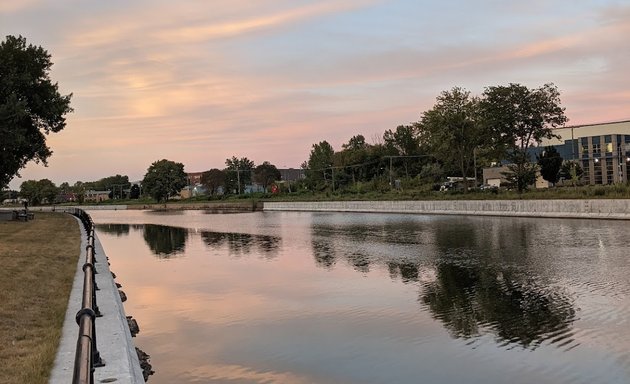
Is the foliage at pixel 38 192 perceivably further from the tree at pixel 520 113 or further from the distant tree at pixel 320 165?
the tree at pixel 520 113

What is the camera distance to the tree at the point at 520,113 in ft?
159

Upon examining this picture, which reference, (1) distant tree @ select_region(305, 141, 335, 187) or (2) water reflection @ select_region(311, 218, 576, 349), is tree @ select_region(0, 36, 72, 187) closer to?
(2) water reflection @ select_region(311, 218, 576, 349)

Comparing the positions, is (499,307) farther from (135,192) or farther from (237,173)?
(135,192)

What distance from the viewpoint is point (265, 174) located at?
482ft

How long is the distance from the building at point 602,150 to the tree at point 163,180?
91111 mm

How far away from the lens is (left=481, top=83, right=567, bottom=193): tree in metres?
48.6

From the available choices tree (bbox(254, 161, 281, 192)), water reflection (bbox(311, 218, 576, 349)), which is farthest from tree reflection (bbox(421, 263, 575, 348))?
tree (bbox(254, 161, 281, 192))

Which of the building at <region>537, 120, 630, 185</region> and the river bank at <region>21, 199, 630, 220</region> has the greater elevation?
the building at <region>537, 120, 630, 185</region>

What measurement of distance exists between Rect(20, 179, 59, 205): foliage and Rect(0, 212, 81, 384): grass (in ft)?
535

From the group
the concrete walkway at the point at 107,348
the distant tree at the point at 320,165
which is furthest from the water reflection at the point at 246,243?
the distant tree at the point at 320,165

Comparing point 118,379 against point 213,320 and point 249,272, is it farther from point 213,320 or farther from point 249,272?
point 249,272

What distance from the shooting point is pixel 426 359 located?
8.16 meters

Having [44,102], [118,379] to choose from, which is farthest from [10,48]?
[118,379]

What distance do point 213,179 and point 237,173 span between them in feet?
21.2
